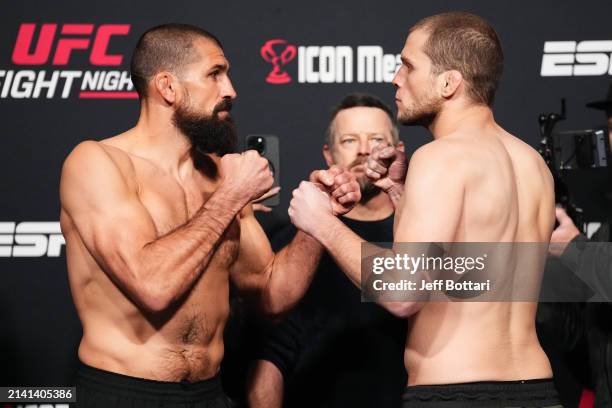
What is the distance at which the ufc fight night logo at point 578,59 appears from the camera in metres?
2.85

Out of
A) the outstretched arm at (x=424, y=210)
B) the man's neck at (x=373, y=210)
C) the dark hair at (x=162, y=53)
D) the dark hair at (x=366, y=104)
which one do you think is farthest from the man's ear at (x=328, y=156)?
the outstretched arm at (x=424, y=210)

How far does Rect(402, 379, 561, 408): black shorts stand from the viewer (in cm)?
167

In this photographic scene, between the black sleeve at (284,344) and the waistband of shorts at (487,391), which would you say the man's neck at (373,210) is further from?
the waistband of shorts at (487,391)

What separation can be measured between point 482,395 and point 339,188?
63cm

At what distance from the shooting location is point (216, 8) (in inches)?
113

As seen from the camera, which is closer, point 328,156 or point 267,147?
point 267,147

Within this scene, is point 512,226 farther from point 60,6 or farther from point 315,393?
point 60,6

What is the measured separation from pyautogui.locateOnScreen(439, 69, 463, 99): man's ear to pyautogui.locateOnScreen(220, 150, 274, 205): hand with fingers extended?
44cm

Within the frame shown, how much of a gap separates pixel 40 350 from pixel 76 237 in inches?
39.4

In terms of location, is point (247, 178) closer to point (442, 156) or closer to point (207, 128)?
point (207, 128)

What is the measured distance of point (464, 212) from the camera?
169 cm

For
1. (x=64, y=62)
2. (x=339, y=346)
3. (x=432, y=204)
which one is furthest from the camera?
(x=64, y=62)

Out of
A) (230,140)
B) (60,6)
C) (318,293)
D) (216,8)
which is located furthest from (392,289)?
(60,6)

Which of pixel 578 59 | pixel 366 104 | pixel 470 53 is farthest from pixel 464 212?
pixel 578 59
